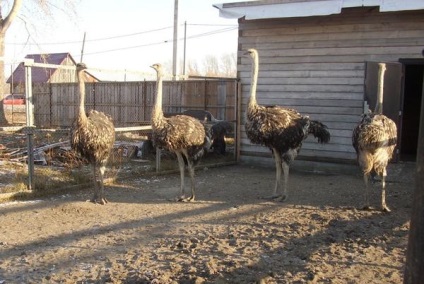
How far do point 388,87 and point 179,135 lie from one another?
5.05m

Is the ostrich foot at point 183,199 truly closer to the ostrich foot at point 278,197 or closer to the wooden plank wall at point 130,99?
the ostrich foot at point 278,197

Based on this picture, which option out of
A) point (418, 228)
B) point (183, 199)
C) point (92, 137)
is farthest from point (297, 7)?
point (418, 228)

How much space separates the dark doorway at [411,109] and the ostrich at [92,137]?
31.4ft

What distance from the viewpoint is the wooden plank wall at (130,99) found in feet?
52.1

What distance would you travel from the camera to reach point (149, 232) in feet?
21.3

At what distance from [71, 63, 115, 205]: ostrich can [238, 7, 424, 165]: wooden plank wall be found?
5.47 metres

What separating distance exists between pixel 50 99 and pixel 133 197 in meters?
14.3

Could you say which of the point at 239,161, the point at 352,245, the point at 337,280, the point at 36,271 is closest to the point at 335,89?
the point at 239,161

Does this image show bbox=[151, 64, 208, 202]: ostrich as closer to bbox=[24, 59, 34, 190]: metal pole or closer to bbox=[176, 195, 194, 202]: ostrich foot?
bbox=[176, 195, 194, 202]: ostrich foot

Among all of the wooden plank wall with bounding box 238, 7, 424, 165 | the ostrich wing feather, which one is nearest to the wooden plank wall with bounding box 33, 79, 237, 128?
the wooden plank wall with bounding box 238, 7, 424, 165

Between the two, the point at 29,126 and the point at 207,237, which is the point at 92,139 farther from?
the point at 207,237

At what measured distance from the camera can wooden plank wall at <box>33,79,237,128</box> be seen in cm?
1587

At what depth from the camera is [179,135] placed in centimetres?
823

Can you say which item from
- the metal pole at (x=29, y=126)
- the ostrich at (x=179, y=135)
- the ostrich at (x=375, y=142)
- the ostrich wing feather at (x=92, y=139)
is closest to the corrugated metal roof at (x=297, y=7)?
the ostrich at (x=375, y=142)
